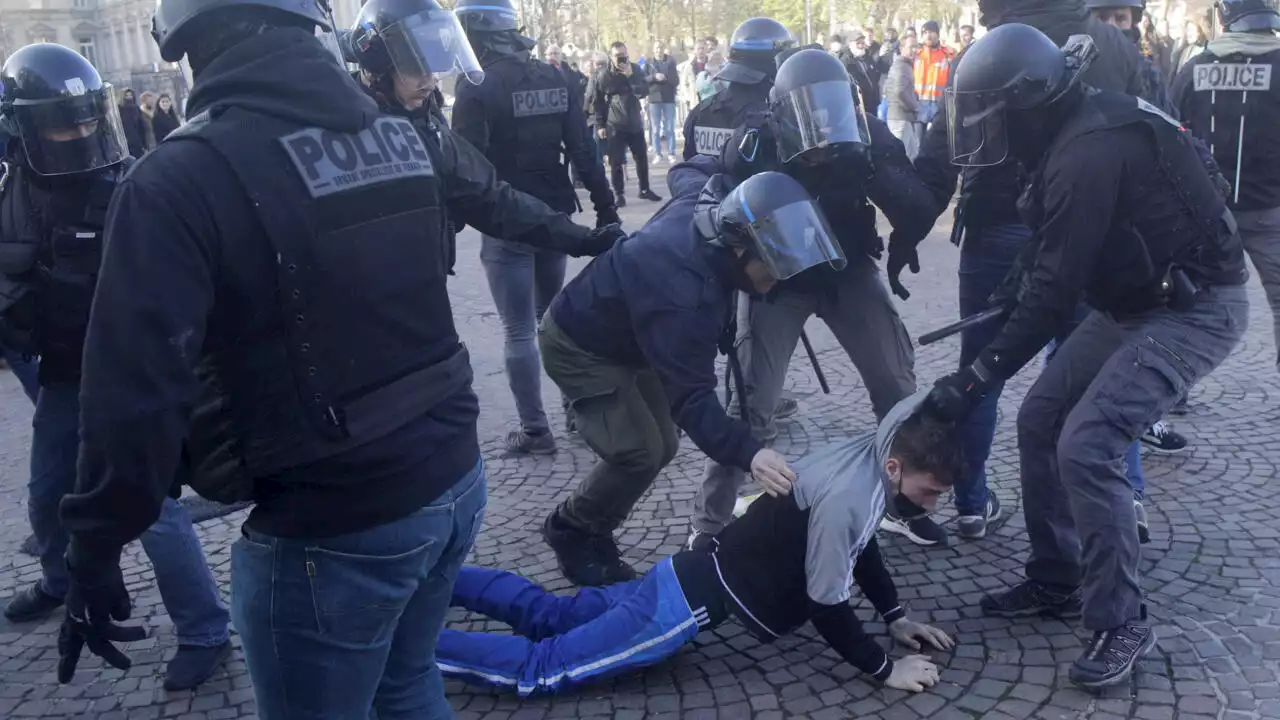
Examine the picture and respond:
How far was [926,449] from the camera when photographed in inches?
129

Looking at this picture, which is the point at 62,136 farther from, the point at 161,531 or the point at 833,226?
the point at 833,226

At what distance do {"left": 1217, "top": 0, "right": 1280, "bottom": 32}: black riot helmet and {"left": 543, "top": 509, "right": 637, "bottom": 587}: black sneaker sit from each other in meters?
3.95

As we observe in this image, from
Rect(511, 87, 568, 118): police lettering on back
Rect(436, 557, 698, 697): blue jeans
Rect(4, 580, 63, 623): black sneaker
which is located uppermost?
Rect(511, 87, 568, 118): police lettering on back

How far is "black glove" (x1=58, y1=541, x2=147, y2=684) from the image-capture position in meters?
2.03

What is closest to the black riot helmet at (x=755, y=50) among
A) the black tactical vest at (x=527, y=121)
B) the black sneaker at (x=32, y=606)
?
the black tactical vest at (x=527, y=121)

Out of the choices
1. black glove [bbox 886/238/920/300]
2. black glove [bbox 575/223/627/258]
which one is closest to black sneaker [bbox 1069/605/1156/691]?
black glove [bbox 886/238/920/300]

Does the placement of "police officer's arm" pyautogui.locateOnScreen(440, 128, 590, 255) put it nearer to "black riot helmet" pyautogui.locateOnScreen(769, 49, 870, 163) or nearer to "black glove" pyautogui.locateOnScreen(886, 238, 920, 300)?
"black riot helmet" pyautogui.locateOnScreen(769, 49, 870, 163)

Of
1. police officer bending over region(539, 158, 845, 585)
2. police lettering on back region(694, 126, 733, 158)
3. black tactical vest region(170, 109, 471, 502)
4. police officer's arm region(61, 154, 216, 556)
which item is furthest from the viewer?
police lettering on back region(694, 126, 733, 158)

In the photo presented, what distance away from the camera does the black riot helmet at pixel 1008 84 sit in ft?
10.8

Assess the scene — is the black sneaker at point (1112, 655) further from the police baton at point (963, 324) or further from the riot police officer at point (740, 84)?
the riot police officer at point (740, 84)

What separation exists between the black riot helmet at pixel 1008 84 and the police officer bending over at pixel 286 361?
6.09 ft

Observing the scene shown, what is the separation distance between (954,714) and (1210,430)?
283cm

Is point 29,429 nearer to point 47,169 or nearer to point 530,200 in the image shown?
point 47,169

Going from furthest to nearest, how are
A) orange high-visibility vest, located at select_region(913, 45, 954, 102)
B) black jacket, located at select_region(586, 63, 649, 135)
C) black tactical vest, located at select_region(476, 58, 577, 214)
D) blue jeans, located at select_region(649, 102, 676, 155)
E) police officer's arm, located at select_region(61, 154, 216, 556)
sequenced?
blue jeans, located at select_region(649, 102, 676, 155) < orange high-visibility vest, located at select_region(913, 45, 954, 102) < black jacket, located at select_region(586, 63, 649, 135) < black tactical vest, located at select_region(476, 58, 577, 214) < police officer's arm, located at select_region(61, 154, 216, 556)
